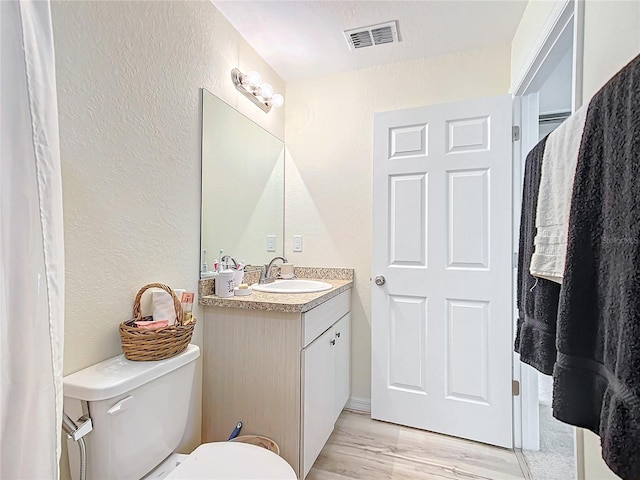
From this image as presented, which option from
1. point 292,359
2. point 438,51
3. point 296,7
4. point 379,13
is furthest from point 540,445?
point 296,7

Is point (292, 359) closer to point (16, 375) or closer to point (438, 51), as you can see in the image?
point (16, 375)

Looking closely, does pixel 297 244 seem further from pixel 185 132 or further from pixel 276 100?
pixel 185 132

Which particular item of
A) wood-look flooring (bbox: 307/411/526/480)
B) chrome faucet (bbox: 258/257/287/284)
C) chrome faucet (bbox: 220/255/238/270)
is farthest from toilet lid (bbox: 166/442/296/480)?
chrome faucet (bbox: 258/257/287/284)

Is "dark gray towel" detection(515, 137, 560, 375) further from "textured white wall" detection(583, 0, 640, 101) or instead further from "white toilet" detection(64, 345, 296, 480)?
"white toilet" detection(64, 345, 296, 480)

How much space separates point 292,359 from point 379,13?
6.01 feet

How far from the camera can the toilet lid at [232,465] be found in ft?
3.31

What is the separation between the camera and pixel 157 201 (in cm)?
137

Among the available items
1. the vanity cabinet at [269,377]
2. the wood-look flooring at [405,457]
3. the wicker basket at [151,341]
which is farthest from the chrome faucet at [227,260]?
the wood-look flooring at [405,457]

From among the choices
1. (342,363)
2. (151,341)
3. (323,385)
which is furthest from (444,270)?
(151,341)

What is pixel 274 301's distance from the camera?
1.48m

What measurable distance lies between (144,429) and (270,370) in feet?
1.81

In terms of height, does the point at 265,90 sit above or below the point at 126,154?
above

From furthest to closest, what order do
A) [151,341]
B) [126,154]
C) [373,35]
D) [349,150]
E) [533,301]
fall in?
[349,150] < [373,35] < [126,154] < [151,341] < [533,301]

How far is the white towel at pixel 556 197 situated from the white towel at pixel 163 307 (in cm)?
123
